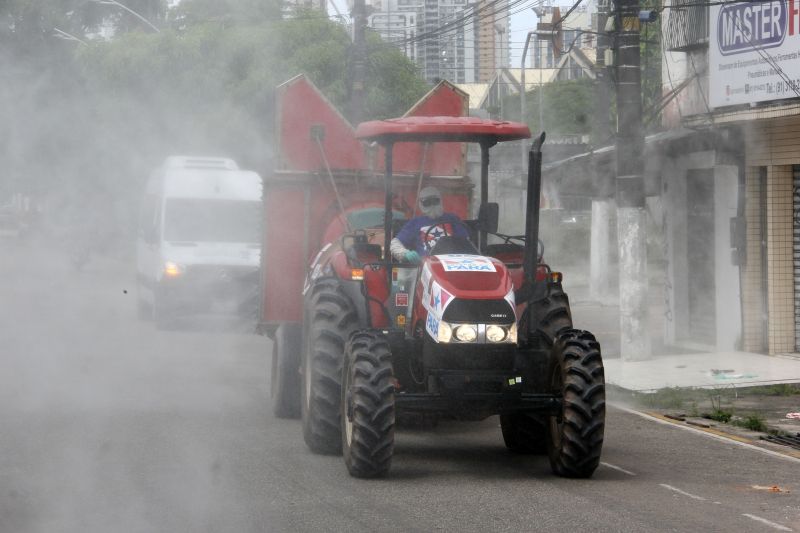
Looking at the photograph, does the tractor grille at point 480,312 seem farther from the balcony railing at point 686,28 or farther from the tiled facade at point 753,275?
the balcony railing at point 686,28

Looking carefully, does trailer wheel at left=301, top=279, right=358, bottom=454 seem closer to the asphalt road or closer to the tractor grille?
the asphalt road

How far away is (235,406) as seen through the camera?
13266mm

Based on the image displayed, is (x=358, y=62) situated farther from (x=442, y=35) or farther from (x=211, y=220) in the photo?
(x=211, y=220)

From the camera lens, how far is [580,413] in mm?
9430

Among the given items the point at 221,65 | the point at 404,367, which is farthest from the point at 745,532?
the point at 221,65

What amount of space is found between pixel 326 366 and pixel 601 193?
1696cm

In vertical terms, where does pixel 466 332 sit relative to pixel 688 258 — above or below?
below

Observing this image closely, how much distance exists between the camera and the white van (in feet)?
70.3

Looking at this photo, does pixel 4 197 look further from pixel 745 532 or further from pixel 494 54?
pixel 494 54

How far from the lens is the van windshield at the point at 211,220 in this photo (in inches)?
870

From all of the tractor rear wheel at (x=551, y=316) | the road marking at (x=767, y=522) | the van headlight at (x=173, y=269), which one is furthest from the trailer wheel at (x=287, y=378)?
the van headlight at (x=173, y=269)

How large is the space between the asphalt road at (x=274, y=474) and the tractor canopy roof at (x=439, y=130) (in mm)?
2533

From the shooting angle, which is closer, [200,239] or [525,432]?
[525,432]

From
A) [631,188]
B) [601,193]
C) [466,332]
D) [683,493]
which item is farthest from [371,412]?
[601,193]
